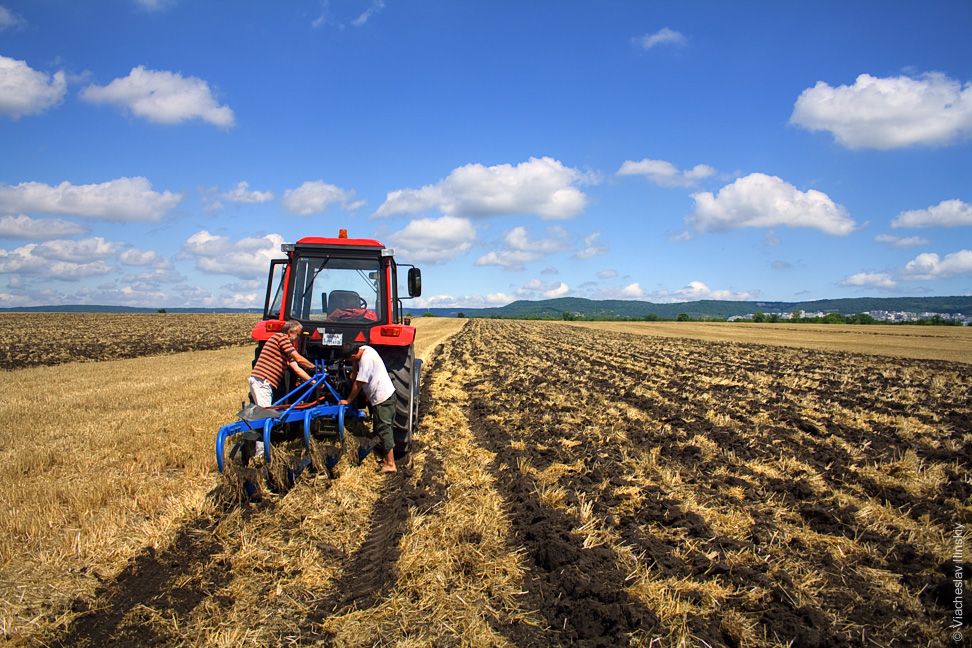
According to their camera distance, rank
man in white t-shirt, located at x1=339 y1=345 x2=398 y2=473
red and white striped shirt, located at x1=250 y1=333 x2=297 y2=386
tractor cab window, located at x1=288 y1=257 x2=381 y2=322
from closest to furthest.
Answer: man in white t-shirt, located at x1=339 y1=345 x2=398 y2=473, red and white striped shirt, located at x1=250 y1=333 x2=297 y2=386, tractor cab window, located at x1=288 y1=257 x2=381 y2=322

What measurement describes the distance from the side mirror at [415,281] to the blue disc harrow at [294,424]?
1.49m

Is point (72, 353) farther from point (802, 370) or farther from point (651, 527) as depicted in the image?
point (802, 370)

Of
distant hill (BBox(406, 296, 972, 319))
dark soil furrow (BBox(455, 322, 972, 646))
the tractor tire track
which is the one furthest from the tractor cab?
distant hill (BBox(406, 296, 972, 319))

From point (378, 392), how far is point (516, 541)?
242 cm

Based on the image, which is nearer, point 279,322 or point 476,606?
point 476,606

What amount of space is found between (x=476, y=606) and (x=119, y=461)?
4.91m

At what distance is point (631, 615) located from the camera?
328cm

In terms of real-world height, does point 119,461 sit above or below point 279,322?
below

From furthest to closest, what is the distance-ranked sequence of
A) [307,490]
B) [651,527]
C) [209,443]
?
[209,443] → [307,490] → [651,527]

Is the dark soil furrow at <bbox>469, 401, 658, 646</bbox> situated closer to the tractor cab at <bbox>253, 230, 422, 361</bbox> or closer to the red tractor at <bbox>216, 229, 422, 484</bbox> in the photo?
the red tractor at <bbox>216, 229, 422, 484</bbox>

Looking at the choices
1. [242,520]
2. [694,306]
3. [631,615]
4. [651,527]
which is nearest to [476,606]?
[631,615]

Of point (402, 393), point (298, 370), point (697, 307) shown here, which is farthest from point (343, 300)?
point (697, 307)

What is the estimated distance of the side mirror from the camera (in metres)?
7.11

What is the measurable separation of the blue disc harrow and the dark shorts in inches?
6.2
